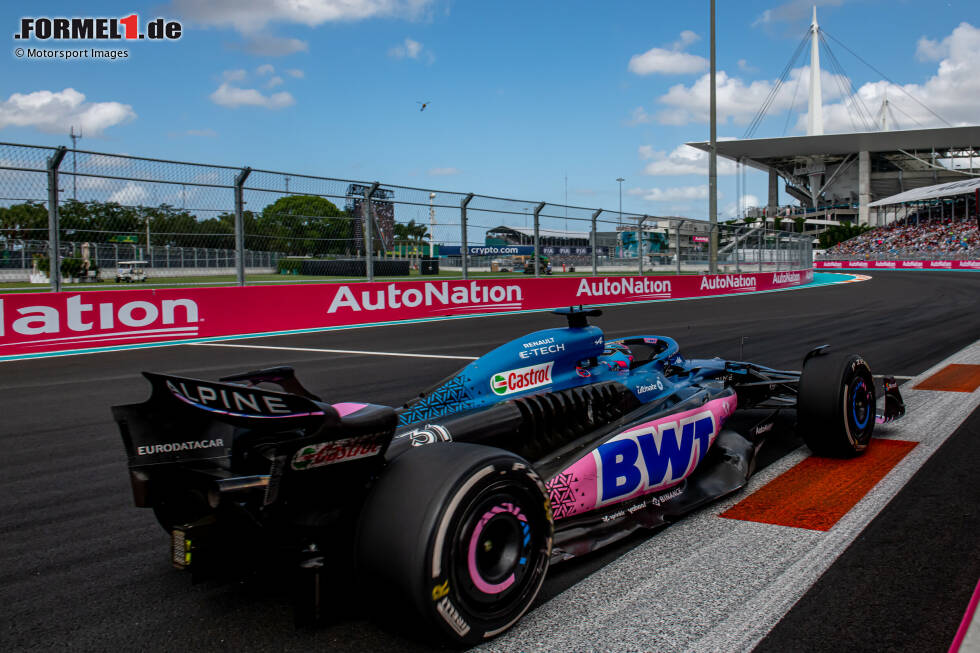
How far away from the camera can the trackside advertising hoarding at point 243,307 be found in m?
9.49

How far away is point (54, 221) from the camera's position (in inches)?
384

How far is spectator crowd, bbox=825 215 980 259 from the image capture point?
5732 cm

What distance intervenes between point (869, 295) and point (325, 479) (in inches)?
854

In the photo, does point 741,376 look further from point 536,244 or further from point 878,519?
point 536,244

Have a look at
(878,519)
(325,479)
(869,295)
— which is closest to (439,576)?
(325,479)

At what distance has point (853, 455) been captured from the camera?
4.31 m

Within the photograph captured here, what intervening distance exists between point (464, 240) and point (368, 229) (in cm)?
263

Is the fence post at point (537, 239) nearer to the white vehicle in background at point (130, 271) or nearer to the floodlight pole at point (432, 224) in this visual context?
the floodlight pole at point (432, 224)

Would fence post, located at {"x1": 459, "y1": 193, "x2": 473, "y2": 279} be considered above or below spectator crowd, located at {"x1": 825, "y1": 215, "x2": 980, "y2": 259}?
below

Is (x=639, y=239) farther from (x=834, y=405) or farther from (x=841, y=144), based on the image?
(x=841, y=144)

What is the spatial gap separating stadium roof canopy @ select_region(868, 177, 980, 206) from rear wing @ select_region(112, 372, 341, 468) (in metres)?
73.4

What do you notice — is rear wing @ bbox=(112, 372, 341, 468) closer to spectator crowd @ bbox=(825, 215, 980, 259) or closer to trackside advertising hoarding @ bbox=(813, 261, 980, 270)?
trackside advertising hoarding @ bbox=(813, 261, 980, 270)

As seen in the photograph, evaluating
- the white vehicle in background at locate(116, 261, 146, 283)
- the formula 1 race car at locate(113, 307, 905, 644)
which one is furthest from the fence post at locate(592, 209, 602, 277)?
the formula 1 race car at locate(113, 307, 905, 644)

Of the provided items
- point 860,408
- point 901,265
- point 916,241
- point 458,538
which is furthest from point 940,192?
point 458,538
